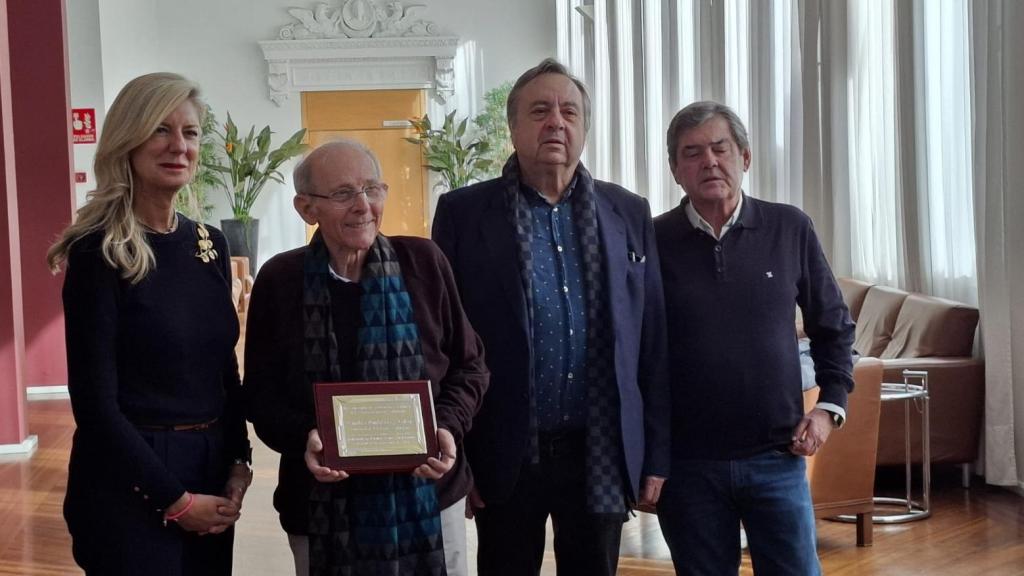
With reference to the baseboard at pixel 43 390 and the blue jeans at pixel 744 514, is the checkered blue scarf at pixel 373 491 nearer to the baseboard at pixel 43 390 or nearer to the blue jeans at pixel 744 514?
the blue jeans at pixel 744 514

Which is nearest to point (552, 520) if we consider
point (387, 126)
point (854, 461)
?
point (854, 461)

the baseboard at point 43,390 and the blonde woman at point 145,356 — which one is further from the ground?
the blonde woman at point 145,356

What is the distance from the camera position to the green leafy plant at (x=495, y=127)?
17844mm

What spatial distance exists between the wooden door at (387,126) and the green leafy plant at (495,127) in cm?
115

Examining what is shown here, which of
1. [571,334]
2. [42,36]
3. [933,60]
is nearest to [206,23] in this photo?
[42,36]

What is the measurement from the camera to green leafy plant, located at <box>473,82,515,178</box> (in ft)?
A: 58.5

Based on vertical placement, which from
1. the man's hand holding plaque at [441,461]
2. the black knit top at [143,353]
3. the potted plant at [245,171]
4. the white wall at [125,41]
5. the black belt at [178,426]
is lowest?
the man's hand holding plaque at [441,461]

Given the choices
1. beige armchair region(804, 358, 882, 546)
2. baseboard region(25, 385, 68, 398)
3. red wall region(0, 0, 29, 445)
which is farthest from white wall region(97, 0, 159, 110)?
beige armchair region(804, 358, 882, 546)

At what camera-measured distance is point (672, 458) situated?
2.82m

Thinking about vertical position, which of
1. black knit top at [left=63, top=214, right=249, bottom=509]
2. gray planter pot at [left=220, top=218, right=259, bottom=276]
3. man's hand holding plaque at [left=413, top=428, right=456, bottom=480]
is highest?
gray planter pot at [left=220, top=218, right=259, bottom=276]

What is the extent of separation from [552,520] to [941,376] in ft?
12.4

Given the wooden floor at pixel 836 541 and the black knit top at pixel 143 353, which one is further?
the wooden floor at pixel 836 541

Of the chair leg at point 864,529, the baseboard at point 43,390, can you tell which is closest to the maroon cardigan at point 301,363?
the chair leg at point 864,529

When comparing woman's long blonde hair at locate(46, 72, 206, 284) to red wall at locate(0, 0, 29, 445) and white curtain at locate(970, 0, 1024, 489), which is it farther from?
red wall at locate(0, 0, 29, 445)
